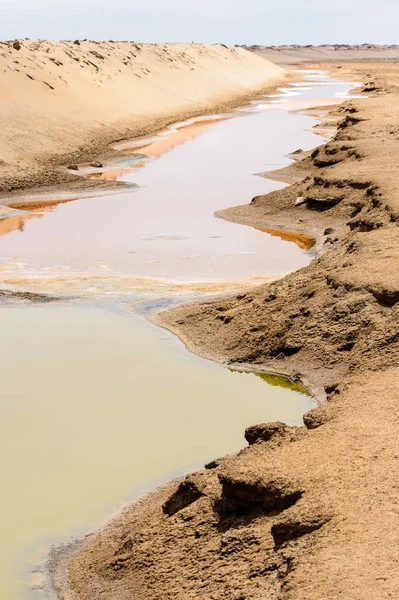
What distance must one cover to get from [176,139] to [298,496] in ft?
106

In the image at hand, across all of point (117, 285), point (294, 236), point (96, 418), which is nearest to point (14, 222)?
point (294, 236)

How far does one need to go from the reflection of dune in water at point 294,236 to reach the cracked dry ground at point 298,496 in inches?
238

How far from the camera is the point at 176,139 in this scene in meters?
38.0

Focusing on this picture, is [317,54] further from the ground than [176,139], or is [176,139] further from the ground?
[176,139]

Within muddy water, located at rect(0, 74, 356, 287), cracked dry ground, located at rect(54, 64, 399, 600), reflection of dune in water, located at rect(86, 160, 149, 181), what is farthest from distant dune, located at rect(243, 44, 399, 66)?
cracked dry ground, located at rect(54, 64, 399, 600)

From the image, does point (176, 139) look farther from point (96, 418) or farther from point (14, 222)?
point (96, 418)

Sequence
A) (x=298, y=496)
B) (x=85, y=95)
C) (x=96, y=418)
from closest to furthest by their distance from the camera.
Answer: (x=298, y=496) < (x=96, y=418) < (x=85, y=95)

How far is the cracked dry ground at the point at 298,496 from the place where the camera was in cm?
587

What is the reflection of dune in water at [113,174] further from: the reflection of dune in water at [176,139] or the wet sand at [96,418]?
the wet sand at [96,418]

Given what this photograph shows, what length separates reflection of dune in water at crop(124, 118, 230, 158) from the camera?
113 feet

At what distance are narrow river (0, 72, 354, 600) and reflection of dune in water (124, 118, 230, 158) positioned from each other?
404 inches

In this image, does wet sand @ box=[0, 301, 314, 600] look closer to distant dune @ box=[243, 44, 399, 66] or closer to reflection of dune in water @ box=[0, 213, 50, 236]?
Result: reflection of dune in water @ box=[0, 213, 50, 236]

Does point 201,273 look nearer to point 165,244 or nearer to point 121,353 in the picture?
point 165,244

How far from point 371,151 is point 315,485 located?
672 inches
